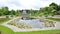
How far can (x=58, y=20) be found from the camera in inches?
102

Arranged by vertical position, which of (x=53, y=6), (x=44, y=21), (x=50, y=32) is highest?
(x=53, y=6)

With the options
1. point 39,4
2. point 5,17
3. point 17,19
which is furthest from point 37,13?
point 5,17

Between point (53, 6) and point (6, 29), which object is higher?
point (53, 6)

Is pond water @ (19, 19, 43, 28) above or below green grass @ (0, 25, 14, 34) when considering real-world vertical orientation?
above

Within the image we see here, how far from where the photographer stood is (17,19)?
2.49m

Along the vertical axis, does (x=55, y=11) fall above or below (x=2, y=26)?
above

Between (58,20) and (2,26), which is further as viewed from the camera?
(58,20)

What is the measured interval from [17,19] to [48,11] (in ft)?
1.56

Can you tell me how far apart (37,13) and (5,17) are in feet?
1.54

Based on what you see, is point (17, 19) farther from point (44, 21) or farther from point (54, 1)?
point (54, 1)

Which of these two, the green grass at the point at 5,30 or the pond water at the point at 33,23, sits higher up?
the pond water at the point at 33,23

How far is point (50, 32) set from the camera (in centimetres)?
253

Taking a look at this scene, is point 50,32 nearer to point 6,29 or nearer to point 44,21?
point 44,21

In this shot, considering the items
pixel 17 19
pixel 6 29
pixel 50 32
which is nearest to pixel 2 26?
pixel 6 29
